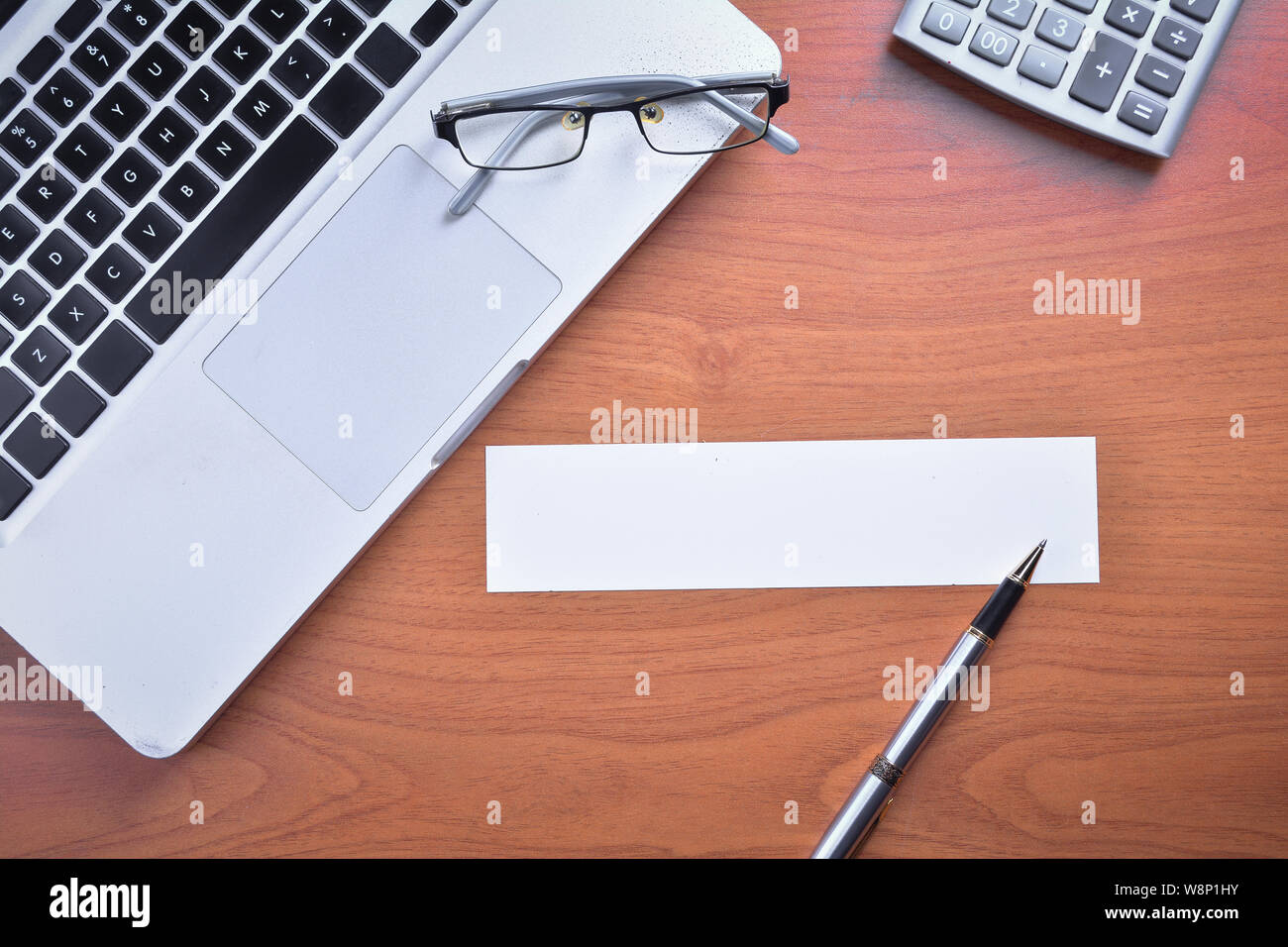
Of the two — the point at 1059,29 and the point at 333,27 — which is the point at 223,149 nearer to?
the point at 333,27

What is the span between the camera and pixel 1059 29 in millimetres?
520

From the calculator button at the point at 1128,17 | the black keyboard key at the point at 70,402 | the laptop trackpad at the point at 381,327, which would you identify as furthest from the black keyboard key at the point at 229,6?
the calculator button at the point at 1128,17

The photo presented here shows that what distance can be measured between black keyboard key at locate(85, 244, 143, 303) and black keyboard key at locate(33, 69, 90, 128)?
3.2 inches

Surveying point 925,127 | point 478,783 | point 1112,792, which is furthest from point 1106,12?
point 478,783

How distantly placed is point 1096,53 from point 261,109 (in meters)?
0.49

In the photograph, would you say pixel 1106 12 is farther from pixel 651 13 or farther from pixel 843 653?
pixel 843 653

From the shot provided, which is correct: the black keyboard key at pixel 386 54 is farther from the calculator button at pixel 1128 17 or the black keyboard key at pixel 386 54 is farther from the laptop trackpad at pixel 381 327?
the calculator button at pixel 1128 17

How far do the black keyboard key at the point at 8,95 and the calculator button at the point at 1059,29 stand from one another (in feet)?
1.96

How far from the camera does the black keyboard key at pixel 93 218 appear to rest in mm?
470

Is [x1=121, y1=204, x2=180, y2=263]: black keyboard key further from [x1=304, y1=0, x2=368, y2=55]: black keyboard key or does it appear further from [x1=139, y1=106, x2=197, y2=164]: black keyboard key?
[x1=304, y1=0, x2=368, y2=55]: black keyboard key
